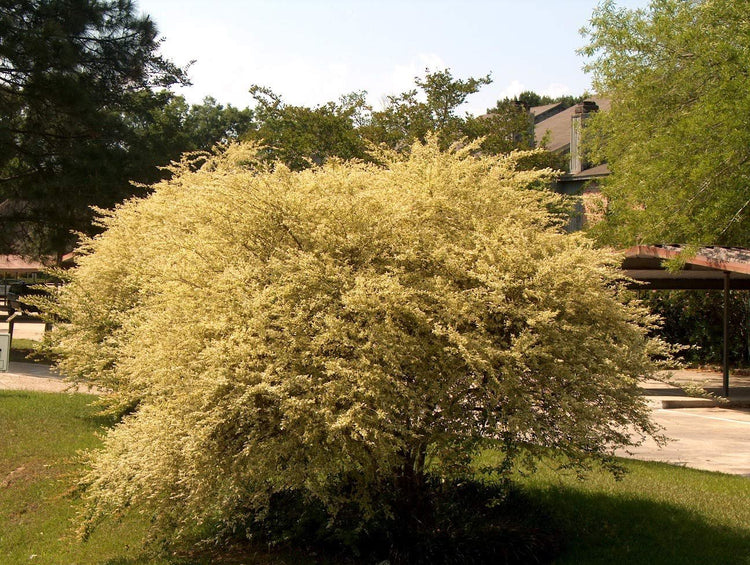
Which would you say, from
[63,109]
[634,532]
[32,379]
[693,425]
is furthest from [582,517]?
[63,109]

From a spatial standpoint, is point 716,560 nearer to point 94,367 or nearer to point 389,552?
point 389,552

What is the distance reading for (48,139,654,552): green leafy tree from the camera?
5750 millimetres

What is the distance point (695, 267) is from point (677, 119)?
10.4 feet

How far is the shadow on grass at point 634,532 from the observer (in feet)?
21.0

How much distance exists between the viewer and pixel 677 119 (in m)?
16.8

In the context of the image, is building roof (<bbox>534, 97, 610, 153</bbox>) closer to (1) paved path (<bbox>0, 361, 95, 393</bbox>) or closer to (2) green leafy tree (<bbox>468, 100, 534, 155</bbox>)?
(2) green leafy tree (<bbox>468, 100, 534, 155</bbox>)

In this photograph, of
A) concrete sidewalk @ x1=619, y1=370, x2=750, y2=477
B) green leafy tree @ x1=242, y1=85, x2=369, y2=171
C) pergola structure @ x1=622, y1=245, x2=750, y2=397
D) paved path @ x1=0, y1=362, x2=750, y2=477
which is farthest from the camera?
green leafy tree @ x1=242, y1=85, x2=369, y2=171

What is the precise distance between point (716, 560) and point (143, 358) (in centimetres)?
478

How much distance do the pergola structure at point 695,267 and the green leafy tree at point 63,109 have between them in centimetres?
1279

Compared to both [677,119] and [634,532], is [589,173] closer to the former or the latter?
[677,119]

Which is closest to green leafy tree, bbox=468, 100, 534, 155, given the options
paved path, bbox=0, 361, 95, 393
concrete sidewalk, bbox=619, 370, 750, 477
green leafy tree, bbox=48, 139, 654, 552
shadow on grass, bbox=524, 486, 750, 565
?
concrete sidewalk, bbox=619, 370, 750, 477

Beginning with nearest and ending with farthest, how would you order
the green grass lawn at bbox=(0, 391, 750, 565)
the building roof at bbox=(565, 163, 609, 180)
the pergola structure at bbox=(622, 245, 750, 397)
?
the green grass lawn at bbox=(0, 391, 750, 565)
the pergola structure at bbox=(622, 245, 750, 397)
the building roof at bbox=(565, 163, 609, 180)

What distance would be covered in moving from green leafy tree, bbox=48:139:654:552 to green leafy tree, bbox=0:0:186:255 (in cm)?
1490

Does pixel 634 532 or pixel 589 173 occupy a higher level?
pixel 589 173
